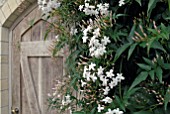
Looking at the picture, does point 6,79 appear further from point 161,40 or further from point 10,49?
point 161,40

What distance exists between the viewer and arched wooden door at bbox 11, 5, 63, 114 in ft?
7.38

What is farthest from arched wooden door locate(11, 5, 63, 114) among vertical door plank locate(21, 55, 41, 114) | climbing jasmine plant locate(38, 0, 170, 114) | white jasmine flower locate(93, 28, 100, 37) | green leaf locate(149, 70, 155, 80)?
green leaf locate(149, 70, 155, 80)

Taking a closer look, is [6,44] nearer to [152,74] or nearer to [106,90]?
[106,90]

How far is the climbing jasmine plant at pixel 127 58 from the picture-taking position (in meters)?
1.12

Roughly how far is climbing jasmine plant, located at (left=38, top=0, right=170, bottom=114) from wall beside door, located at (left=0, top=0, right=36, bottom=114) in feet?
3.64

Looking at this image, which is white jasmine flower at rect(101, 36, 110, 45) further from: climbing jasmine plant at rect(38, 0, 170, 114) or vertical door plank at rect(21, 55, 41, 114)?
vertical door plank at rect(21, 55, 41, 114)

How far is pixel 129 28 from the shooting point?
1.35m

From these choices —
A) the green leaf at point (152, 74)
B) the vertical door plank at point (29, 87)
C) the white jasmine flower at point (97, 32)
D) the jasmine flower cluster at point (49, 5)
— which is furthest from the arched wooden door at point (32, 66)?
the green leaf at point (152, 74)

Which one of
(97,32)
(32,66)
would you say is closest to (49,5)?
(97,32)

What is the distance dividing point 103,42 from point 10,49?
1635 millimetres

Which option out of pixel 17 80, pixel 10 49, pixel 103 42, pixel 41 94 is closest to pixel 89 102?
pixel 103 42

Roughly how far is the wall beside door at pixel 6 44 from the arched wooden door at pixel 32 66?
65mm

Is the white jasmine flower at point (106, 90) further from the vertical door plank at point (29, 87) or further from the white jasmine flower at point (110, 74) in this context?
the vertical door plank at point (29, 87)

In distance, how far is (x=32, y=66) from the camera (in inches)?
94.0
